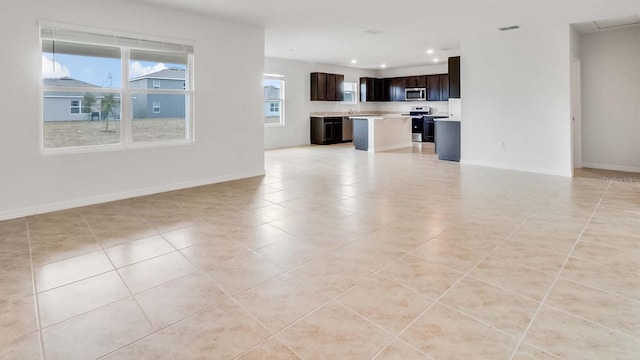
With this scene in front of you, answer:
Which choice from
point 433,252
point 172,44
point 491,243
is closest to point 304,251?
point 433,252

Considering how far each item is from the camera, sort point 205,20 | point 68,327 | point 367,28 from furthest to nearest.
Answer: point 367,28
point 205,20
point 68,327

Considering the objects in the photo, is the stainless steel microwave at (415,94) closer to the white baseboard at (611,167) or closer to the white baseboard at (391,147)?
the white baseboard at (391,147)

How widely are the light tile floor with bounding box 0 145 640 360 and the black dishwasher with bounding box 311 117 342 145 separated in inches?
269

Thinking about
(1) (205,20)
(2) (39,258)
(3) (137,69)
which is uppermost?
(1) (205,20)

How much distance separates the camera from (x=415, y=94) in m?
12.2

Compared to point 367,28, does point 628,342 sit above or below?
below

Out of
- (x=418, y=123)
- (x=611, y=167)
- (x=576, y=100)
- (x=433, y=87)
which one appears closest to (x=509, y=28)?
(x=576, y=100)

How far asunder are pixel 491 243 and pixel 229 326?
7.16 feet

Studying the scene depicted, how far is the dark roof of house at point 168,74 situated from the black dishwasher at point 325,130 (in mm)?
6118

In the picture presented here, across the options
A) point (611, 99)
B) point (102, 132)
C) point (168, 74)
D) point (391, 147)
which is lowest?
point (102, 132)

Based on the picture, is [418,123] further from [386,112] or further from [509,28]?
[509,28]

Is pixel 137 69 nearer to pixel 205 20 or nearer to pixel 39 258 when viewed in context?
pixel 205 20

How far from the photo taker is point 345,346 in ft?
5.77

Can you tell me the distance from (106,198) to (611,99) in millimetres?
7995
